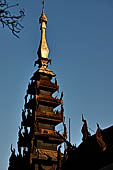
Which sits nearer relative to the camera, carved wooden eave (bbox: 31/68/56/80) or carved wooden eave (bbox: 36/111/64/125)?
carved wooden eave (bbox: 36/111/64/125)

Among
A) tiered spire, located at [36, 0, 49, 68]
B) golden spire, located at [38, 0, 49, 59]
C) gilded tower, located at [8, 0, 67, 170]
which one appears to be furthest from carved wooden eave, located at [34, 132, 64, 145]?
golden spire, located at [38, 0, 49, 59]

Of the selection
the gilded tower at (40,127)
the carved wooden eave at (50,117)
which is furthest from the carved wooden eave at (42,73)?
the carved wooden eave at (50,117)

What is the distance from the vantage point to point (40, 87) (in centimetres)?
4203

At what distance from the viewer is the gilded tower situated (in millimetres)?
36031

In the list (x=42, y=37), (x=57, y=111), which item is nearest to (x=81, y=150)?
(x=57, y=111)

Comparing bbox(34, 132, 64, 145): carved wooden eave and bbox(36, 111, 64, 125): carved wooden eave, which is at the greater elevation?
bbox(36, 111, 64, 125): carved wooden eave

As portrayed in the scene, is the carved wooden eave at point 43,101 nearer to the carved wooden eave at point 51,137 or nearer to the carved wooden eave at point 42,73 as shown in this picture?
the carved wooden eave at point 42,73

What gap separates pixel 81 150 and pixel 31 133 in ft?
57.5

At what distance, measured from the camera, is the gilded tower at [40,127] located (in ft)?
118

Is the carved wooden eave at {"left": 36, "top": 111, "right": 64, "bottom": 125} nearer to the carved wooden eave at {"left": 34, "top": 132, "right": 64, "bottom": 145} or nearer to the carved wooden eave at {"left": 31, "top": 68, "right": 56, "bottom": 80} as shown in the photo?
the carved wooden eave at {"left": 34, "top": 132, "right": 64, "bottom": 145}

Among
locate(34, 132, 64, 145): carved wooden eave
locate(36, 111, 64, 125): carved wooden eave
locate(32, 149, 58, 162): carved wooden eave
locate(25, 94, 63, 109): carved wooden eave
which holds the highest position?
locate(25, 94, 63, 109): carved wooden eave

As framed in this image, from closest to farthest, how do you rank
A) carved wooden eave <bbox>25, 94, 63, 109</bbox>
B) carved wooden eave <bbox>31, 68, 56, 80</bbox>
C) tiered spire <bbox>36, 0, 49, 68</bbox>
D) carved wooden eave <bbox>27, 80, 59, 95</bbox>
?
carved wooden eave <bbox>25, 94, 63, 109</bbox>, carved wooden eave <bbox>27, 80, 59, 95</bbox>, carved wooden eave <bbox>31, 68, 56, 80</bbox>, tiered spire <bbox>36, 0, 49, 68</bbox>

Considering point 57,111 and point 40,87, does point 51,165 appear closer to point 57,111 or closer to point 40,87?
point 57,111

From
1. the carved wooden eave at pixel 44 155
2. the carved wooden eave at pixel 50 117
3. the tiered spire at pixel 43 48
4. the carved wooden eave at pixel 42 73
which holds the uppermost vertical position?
the tiered spire at pixel 43 48
